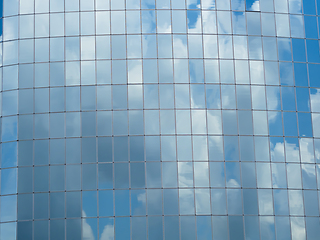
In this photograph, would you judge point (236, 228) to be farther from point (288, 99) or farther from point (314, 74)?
point (314, 74)

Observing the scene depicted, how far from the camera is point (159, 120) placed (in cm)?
3503

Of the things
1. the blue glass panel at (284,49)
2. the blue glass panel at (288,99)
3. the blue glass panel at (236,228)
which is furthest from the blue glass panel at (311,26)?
the blue glass panel at (236,228)

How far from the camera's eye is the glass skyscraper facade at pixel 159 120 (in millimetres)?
33844

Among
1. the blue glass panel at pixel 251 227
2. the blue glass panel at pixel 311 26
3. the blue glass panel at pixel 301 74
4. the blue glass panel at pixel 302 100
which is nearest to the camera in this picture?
the blue glass panel at pixel 251 227

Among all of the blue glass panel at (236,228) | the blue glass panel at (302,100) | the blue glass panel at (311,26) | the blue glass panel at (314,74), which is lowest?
the blue glass panel at (236,228)

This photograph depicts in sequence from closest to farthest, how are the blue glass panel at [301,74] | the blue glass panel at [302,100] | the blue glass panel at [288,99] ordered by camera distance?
the blue glass panel at [288,99] → the blue glass panel at [302,100] → the blue glass panel at [301,74]

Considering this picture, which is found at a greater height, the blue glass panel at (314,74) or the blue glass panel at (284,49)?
the blue glass panel at (284,49)

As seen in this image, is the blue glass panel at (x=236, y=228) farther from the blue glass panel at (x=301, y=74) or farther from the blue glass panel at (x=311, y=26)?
the blue glass panel at (x=311, y=26)

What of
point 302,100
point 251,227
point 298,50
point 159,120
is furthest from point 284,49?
point 251,227

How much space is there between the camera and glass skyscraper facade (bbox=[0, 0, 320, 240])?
33.8m

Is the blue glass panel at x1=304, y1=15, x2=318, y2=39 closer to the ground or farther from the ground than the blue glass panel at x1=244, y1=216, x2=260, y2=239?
farther from the ground

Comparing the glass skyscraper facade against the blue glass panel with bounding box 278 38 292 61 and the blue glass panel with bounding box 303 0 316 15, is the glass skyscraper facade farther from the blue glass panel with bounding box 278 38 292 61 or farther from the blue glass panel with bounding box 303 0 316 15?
the blue glass panel with bounding box 303 0 316 15

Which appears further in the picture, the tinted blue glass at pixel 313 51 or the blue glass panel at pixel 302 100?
the tinted blue glass at pixel 313 51

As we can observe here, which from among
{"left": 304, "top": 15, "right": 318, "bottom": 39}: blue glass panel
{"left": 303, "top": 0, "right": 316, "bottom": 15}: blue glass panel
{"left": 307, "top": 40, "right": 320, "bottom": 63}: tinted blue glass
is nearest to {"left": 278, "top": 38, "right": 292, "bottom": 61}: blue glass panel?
{"left": 307, "top": 40, "right": 320, "bottom": 63}: tinted blue glass
